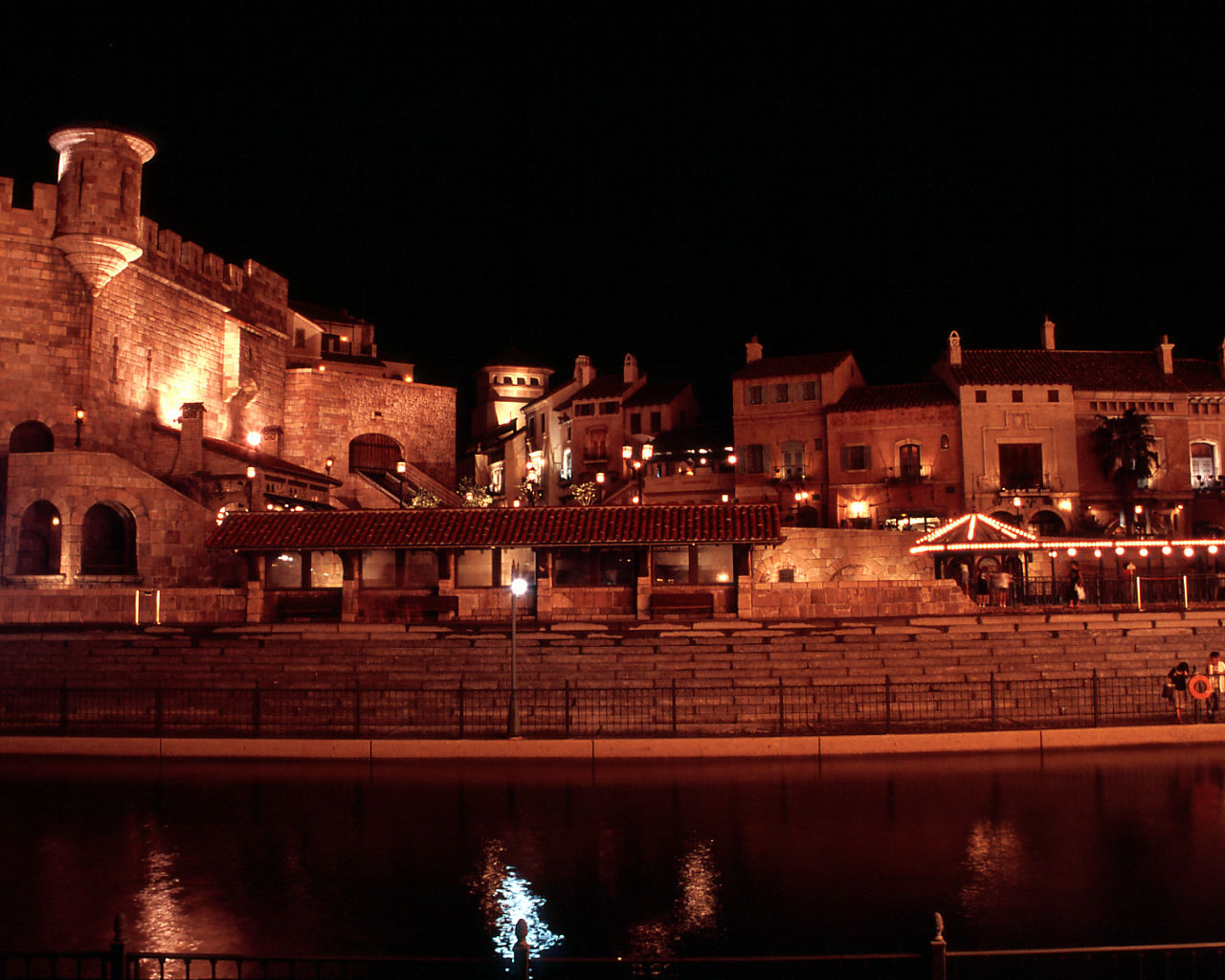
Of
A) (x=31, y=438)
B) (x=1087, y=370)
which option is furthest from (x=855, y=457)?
(x=31, y=438)

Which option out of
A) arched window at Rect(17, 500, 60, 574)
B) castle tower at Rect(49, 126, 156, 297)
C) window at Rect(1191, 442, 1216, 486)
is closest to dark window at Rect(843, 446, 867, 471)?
window at Rect(1191, 442, 1216, 486)

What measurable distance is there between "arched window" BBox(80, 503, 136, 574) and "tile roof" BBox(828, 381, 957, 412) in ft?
106

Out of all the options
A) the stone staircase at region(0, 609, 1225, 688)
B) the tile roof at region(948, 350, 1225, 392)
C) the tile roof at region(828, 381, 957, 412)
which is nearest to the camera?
the stone staircase at region(0, 609, 1225, 688)

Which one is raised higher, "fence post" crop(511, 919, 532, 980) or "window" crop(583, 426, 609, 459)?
"window" crop(583, 426, 609, 459)

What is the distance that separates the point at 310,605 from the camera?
2627 cm

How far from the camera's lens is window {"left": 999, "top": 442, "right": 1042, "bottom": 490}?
45.8m

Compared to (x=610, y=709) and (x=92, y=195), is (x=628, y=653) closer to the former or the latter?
(x=610, y=709)

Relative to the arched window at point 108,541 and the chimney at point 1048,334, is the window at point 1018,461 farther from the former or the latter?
the arched window at point 108,541

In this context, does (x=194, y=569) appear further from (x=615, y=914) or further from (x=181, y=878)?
(x=615, y=914)

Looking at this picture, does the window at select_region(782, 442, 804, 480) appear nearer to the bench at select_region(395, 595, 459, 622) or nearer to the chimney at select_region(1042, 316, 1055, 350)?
the chimney at select_region(1042, 316, 1055, 350)

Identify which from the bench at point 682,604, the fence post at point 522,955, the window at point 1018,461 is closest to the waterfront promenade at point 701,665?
the bench at point 682,604

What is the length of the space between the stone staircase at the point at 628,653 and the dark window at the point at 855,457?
23.7 m

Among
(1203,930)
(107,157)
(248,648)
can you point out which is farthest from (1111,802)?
(107,157)

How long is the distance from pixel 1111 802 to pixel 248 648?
61.0 ft
